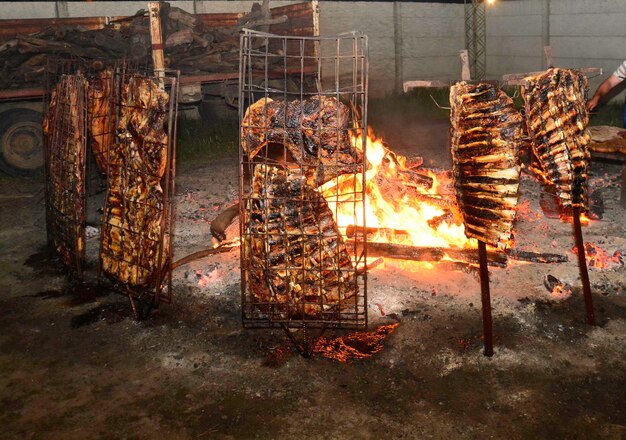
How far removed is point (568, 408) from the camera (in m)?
4.57

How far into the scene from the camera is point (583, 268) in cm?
556

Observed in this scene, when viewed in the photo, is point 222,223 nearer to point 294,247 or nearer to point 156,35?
point 294,247

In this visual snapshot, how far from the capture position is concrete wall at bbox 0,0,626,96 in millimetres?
17828

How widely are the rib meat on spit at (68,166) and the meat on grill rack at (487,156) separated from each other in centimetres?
467

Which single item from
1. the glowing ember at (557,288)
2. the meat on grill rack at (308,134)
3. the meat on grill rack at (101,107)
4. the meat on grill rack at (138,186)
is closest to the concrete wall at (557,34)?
the glowing ember at (557,288)

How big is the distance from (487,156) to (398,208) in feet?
12.1

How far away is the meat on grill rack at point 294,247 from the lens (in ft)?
18.2

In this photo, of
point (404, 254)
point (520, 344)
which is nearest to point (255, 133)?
point (404, 254)

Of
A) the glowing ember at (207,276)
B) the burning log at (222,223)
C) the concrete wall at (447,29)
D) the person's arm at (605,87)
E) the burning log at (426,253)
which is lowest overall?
the glowing ember at (207,276)

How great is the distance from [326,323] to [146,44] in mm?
10700

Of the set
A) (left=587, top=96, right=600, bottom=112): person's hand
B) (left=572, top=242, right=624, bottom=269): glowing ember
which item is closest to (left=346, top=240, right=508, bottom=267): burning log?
(left=572, top=242, right=624, bottom=269): glowing ember

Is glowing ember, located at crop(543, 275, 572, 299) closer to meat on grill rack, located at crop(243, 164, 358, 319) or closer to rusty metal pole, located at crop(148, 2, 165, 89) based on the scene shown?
meat on grill rack, located at crop(243, 164, 358, 319)

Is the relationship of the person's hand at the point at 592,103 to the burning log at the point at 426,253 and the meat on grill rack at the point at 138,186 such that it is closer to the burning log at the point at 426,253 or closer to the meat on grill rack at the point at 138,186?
the burning log at the point at 426,253

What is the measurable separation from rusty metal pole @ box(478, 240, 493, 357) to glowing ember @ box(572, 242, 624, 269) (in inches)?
109
